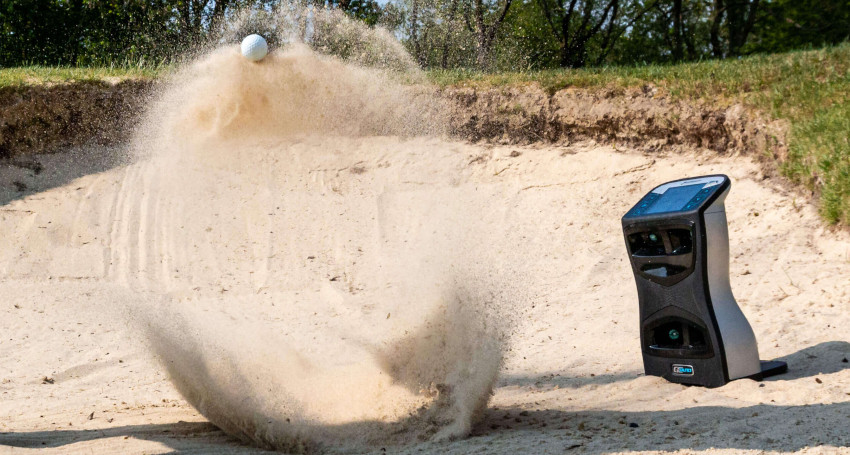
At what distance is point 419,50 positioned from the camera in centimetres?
1502

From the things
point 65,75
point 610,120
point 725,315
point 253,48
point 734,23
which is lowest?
point 725,315

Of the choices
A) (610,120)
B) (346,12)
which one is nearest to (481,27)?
(346,12)

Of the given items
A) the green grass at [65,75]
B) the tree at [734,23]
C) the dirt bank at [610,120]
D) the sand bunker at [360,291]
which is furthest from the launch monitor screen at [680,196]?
the tree at [734,23]

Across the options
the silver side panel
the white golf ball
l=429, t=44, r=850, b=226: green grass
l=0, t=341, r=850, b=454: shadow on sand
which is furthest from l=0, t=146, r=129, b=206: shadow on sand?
the silver side panel

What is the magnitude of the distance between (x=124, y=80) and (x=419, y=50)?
20.0 feet

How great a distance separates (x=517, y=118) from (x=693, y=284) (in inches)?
226

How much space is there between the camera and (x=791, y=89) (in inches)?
342

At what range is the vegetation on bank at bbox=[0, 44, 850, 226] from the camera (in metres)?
7.41

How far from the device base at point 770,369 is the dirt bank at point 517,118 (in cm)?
420

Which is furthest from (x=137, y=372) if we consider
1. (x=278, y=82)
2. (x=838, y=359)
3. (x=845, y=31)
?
(x=845, y=31)

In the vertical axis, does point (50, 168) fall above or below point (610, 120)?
below

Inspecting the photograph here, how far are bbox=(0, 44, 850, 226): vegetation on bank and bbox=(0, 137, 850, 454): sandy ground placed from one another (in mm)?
359

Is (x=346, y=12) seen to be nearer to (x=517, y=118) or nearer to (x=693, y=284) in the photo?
(x=517, y=118)

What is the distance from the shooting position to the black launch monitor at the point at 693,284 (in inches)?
184
